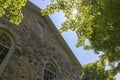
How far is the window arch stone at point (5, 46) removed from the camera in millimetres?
9609

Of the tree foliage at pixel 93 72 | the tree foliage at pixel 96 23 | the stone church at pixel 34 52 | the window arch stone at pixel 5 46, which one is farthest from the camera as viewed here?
the tree foliage at pixel 93 72

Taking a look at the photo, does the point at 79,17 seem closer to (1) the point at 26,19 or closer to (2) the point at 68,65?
(1) the point at 26,19

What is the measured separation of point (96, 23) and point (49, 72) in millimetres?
5827

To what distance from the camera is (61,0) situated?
10055 mm

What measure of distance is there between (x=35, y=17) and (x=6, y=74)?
224 inches

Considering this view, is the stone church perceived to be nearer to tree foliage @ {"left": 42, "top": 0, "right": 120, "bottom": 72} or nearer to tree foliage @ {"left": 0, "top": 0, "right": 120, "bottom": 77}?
tree foliage @ {"left": 0, "top": 0, "right": 120, "bottom": 77}

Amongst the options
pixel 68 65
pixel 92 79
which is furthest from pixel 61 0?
pixel 92 79

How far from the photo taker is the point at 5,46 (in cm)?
1004

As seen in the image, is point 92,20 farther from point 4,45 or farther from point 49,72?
point 49,72

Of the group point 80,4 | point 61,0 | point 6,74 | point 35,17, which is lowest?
point 6,74

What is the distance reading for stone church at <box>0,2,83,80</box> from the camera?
9.80m

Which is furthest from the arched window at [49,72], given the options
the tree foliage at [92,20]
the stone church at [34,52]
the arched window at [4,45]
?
the tree foliage at [92,20]

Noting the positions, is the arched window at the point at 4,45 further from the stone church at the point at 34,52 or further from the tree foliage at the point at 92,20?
the tree foliage at the point at 92,20

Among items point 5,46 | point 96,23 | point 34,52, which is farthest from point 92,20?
point 5,46
